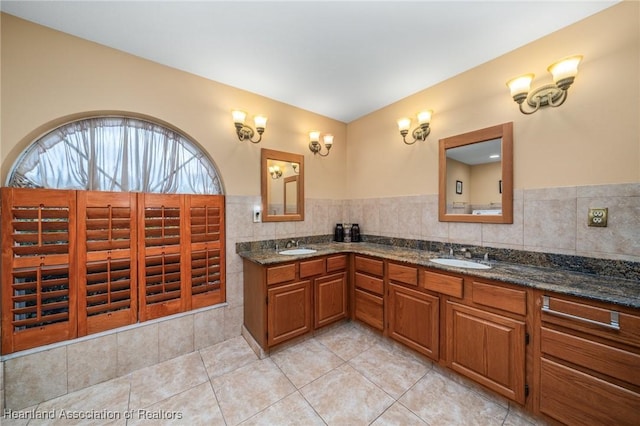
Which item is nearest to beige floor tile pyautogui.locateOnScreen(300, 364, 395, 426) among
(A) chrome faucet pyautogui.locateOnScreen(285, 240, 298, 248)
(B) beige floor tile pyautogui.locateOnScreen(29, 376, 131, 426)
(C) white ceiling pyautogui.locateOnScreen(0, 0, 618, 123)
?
(B) beige floor tile pyautogui.locateOnScreen(29, 376, 131, 426)

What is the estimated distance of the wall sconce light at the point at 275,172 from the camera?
265cm

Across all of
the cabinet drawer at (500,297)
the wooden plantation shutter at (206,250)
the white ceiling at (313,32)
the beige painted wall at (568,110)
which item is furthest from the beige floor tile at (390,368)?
the white ceiling at (313,32)

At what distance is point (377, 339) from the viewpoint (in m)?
2.31

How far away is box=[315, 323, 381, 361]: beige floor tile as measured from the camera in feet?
6.95

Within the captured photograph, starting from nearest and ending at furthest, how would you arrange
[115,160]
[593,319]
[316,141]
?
[593,319], [115,160], [316,141]

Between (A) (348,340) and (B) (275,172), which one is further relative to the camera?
(B) (275,172)

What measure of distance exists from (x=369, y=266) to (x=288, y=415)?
53.5 inches

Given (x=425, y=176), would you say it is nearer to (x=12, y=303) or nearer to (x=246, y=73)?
(x=246, y=73)

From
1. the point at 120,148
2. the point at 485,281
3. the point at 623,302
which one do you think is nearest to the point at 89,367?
the point at 120,148

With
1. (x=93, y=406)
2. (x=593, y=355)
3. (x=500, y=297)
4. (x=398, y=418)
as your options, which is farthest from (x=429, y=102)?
(x=93, y=406)

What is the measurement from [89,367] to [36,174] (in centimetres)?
149

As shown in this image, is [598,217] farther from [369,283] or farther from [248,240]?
[248,240]

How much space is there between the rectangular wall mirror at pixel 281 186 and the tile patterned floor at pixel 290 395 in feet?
4.75

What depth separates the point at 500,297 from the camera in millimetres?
1479
